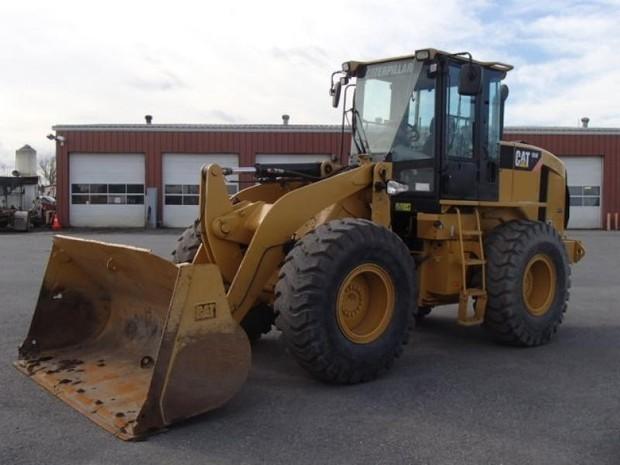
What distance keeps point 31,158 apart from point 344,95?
1442 inches

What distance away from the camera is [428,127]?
676 cm

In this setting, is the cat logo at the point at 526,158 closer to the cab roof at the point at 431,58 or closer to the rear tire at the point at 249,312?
the cab roof at the point at 431,58

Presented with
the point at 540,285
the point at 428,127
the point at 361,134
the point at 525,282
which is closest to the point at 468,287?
the point at 525,282

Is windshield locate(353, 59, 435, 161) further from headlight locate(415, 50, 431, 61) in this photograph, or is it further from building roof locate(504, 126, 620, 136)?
building roof locate(504, 126, 620, 136)

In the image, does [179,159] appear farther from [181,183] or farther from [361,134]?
[361,134]

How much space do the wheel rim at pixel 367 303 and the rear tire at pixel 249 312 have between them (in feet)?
3.44

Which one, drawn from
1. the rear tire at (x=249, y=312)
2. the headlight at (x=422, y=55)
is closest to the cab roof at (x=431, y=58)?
the headlight at (x=422, y=55)

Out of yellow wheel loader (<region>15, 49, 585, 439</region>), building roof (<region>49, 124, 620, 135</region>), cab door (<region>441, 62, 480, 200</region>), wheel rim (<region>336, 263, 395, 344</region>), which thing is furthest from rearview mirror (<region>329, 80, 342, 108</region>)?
building roof (<region>49, 124, 620, 135</region>)

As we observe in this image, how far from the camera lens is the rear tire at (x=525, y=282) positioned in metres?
6.79

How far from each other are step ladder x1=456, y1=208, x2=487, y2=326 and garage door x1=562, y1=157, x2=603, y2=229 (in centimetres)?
2587

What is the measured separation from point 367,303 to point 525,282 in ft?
7.52

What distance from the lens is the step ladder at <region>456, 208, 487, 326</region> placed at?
261 inches

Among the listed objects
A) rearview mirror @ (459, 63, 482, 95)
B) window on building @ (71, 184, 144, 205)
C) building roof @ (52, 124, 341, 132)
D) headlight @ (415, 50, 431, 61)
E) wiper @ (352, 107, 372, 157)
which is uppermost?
building roof @ (52, 124, 341, 132)

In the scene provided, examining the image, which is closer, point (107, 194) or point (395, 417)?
point (395, 417)
